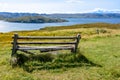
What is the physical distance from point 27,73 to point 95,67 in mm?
4394

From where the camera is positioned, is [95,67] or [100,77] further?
[95,67]

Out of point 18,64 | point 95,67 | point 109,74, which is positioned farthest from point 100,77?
point 18,64

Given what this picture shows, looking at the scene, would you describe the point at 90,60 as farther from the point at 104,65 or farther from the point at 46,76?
the point at 46,76

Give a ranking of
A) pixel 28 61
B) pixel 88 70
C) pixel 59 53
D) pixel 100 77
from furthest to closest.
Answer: pixel 59 53, pixel 28 61, pixel 88 70, pixel 100 77

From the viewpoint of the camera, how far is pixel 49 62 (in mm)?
18094

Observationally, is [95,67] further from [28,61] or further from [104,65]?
[28,61]

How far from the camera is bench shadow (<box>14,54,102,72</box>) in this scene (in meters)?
17.4

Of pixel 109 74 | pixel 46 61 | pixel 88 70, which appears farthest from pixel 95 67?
pixel 46 61

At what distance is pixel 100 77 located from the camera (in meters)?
15.1

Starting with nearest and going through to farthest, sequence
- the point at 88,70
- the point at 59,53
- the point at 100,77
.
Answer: the point at 100,77 → the point at 88,70 → the point at 59,53

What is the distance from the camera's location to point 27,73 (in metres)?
15.8

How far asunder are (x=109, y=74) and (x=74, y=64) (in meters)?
3.09

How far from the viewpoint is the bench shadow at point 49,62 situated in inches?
683

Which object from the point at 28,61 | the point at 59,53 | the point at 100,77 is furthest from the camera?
the point at 59,53
